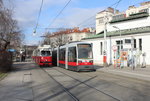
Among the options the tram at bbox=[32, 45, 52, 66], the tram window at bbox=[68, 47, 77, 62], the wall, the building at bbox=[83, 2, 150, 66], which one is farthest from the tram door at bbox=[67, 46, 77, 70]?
the wall

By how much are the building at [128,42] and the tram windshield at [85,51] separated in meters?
5.31

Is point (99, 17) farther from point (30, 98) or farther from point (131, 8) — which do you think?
point (30, 98)

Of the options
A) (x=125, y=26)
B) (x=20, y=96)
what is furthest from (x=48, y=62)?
(x=20, y=96)

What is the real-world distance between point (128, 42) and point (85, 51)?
32.5 feet

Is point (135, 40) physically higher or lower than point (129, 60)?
higher

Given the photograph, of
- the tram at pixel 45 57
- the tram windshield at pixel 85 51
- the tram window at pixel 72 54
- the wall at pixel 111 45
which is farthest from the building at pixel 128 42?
the tram at pixel 45 57

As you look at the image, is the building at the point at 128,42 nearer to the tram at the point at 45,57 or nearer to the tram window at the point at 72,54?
the tram window at the point at 72,54

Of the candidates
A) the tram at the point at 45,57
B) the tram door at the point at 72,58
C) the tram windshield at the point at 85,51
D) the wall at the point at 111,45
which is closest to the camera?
the tram windshield at the point at 85,51

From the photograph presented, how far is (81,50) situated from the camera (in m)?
20.5

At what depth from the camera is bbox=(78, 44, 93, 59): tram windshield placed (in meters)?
20.4

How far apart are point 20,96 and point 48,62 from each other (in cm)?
2119

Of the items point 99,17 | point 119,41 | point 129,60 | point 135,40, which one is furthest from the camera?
point 99,17

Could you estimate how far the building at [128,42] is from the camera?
89.5 feet

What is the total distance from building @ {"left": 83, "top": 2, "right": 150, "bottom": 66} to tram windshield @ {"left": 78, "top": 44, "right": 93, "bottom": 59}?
5.31m
